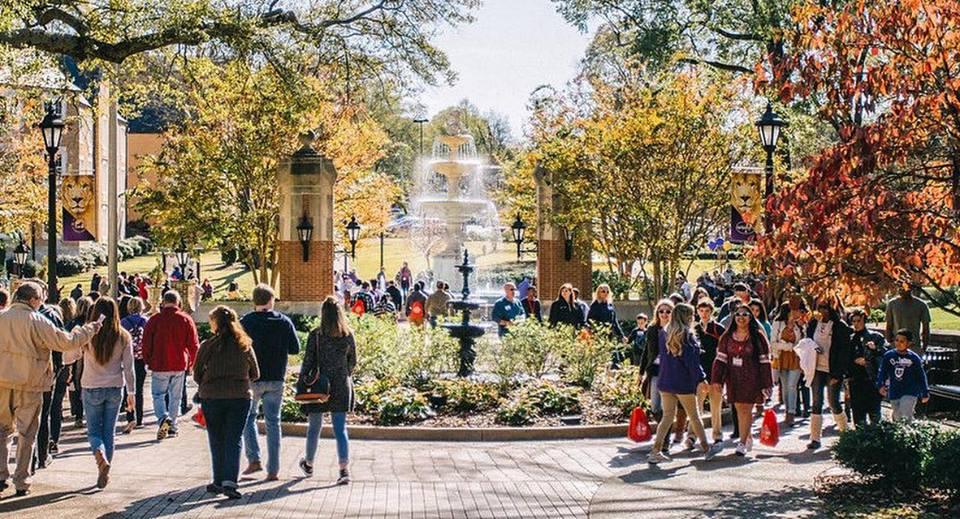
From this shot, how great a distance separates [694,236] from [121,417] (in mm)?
14536

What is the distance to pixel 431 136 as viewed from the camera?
103375 mm

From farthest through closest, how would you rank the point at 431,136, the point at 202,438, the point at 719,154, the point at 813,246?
1. the point at 431,136
2. the point at 719,154
3. the point at 202,438
4. the point at 813,246

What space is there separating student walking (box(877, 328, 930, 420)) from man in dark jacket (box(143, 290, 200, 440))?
7.64m

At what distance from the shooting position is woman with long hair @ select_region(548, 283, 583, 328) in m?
19.0

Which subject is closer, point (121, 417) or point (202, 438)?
point (202, 438)

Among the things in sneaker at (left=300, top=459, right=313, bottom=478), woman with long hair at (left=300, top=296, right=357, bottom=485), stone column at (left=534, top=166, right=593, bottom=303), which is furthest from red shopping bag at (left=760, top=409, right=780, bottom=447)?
stone column at (left=534, top=166, right=593, bottom=303)

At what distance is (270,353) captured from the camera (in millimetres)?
10828

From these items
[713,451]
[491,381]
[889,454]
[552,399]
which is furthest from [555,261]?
[889,454]

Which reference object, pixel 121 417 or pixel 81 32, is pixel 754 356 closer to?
pixel 121 417

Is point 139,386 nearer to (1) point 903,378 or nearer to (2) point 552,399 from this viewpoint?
(2) point 552,399

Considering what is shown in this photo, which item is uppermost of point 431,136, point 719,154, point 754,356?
point 431,136

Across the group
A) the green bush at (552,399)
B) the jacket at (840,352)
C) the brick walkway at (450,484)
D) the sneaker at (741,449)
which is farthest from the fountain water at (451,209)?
the sneaker at (741,449)

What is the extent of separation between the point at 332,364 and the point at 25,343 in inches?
102

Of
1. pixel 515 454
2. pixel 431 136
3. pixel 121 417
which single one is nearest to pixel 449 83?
pixel 121 417
